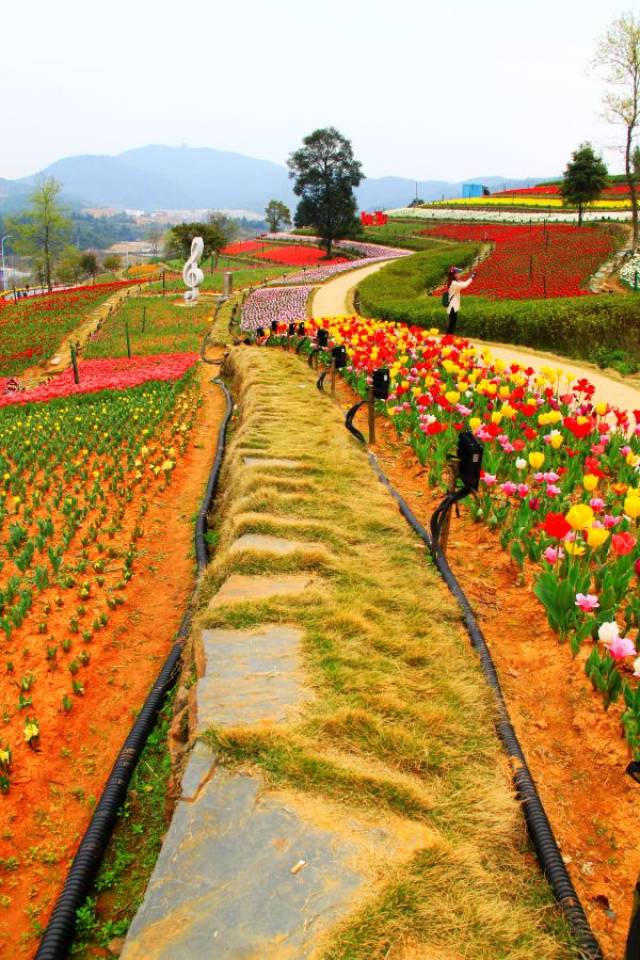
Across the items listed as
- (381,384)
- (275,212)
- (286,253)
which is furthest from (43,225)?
(381,384)

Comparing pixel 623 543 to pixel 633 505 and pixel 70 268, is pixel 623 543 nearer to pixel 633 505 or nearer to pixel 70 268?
pixel 633 505

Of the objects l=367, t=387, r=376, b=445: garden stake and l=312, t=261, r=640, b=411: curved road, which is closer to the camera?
l=367, t=387, r=376, b=445: garden stake

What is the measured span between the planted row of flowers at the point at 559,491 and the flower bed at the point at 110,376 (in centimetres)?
683

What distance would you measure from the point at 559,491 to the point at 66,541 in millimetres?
4697

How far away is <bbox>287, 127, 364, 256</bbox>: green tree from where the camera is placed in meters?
49.5

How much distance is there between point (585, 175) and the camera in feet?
125

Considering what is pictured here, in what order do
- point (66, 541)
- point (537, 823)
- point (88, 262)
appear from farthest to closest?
point (88, 262), point (66, 541), point (537, 823)

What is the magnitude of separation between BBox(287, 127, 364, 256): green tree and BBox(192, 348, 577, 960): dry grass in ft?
157

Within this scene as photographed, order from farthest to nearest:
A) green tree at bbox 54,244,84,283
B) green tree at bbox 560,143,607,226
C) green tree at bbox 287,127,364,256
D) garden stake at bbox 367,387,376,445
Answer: green tree at bbox 54,244,84,283
green tree at bbox 287,127,364,256
green tree at bbox 560,143,607,226
garden stake at bbox 367,387,376,445

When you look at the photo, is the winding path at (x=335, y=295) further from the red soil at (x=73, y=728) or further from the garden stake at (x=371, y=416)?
the red soil at (x=73, y=728)

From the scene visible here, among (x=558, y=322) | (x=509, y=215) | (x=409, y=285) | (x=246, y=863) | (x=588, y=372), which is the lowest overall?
(x=246, y=863)

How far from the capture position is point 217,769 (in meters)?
2.86

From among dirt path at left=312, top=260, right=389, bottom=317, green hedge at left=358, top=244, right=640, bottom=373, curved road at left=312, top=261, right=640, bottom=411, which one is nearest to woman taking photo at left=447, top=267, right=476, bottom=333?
curved road at left=312, top=261, right=640, bottom=411

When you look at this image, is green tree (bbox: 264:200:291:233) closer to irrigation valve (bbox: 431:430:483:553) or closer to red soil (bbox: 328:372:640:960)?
irrigation valve (bbox: 431:430:483:553)
